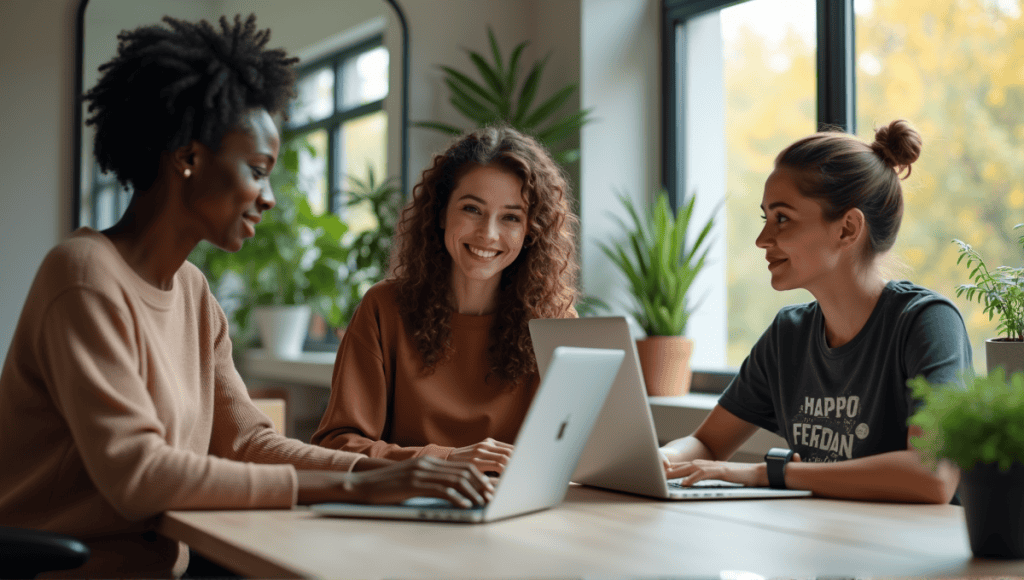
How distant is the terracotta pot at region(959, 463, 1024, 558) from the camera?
1.06m

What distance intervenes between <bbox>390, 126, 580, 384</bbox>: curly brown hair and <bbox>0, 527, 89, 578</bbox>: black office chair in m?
0.93

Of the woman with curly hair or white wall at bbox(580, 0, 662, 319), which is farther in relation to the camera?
white wall at bbox(580, 0, 662, 319)

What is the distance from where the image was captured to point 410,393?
6.29ft

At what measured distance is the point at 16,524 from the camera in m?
1.30

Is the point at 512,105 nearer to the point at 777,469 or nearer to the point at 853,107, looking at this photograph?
the point at 853,107

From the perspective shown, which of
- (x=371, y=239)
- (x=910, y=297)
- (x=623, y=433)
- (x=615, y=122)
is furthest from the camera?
(x=371, y=239)

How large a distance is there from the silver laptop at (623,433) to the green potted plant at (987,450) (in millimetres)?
406

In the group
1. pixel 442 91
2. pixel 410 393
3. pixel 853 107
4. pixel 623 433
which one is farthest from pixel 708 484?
pixel 442 91

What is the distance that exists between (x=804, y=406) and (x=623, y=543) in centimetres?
82

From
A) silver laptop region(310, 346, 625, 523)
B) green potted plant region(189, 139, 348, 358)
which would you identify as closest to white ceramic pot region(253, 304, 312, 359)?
green potted plant region(189, 139, 348, 358)

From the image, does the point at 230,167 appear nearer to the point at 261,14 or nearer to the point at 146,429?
the point at 146,429

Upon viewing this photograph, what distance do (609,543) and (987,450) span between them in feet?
1.49

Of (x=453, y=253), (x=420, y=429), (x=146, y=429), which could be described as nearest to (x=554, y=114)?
(x=453, y=253)

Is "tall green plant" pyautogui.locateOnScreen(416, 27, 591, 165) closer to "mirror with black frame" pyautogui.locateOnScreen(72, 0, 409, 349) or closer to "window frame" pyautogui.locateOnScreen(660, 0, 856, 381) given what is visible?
"mirror with black frame" pyautogui.locateOnScreen(72, 0, 409, 349)
